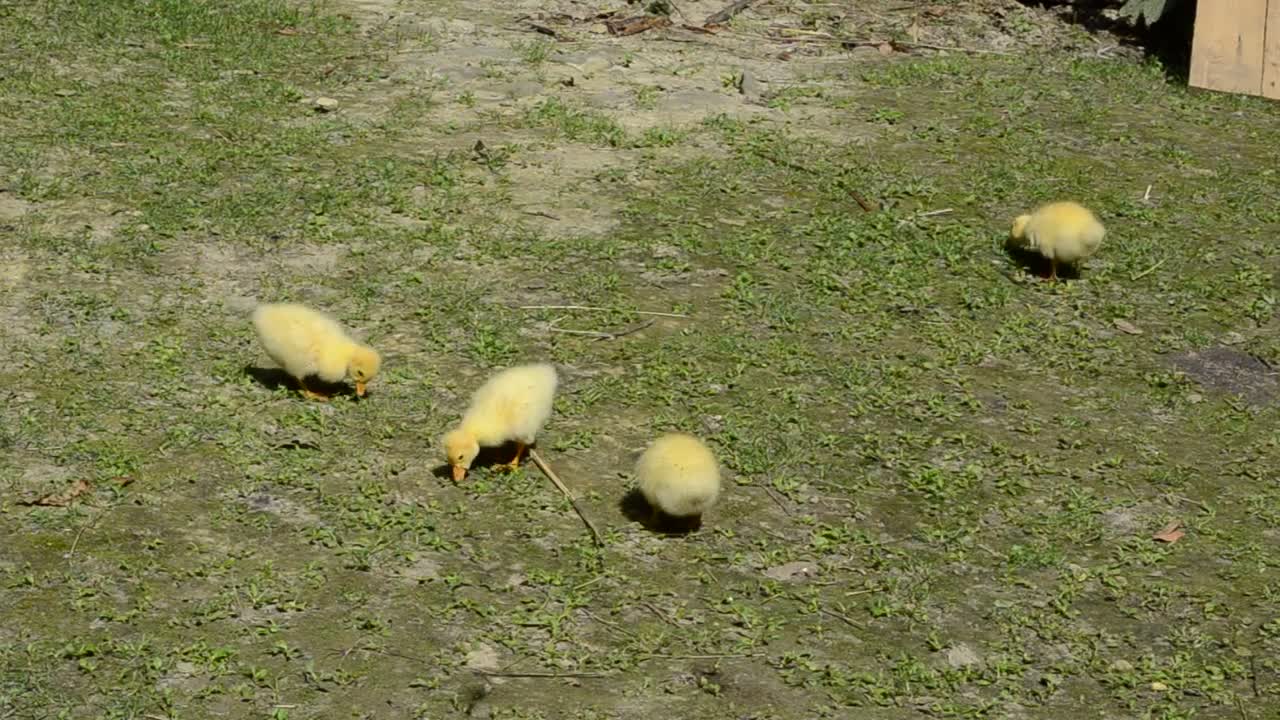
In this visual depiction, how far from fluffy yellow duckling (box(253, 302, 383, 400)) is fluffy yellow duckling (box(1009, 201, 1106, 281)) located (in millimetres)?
2780

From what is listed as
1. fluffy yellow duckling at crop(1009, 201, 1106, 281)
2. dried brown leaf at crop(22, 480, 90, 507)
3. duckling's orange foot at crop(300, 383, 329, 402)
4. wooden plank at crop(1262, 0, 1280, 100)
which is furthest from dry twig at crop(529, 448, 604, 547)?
wooden plank at crop(1262, 0, 1280, 100)

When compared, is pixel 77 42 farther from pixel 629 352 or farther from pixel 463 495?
pixel 463 495

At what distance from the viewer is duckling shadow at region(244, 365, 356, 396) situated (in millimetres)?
5555

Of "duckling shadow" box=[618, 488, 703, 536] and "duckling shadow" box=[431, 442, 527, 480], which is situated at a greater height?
"duckling shadow" box=[431, 442, 527, 480]

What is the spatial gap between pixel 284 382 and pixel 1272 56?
5854mm

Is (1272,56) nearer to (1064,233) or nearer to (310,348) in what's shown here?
(1064,233)

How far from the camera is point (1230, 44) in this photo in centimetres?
889

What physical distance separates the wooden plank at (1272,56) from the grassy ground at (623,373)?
0.14 m

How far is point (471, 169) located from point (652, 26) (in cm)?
242

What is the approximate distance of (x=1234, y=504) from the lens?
17.2ft

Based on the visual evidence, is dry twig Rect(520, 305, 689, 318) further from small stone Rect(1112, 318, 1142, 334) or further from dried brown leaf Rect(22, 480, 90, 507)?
dried brown leaf Rect(22, 480, 90, 507)

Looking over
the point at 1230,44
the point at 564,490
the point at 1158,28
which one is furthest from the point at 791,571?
the point at 1158,28

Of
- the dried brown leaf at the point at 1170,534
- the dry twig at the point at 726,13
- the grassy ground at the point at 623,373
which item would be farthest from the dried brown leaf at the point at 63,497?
the dry twig at the point at 726,13

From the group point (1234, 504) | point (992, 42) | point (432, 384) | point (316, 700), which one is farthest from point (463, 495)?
Answer: point (992, 42)
